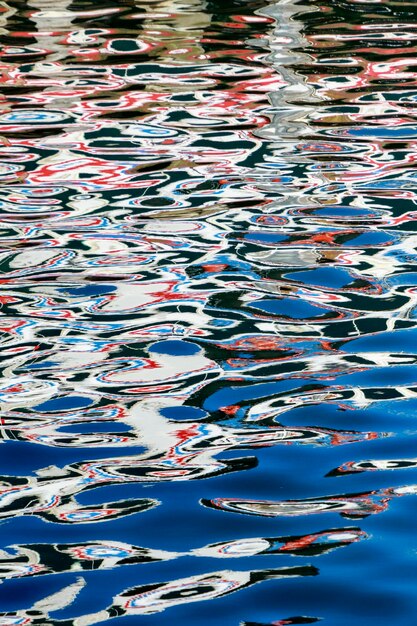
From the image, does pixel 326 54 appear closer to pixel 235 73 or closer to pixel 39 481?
pixel 235 73

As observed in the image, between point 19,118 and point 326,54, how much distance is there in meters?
2.46

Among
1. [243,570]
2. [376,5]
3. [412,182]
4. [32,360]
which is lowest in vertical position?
[243,570]

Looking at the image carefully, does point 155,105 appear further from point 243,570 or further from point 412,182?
point 243,570

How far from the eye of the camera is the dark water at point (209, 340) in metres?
2.53

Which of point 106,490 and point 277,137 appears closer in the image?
Result: point 106,490

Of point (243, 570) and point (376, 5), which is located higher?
point (376, 5)

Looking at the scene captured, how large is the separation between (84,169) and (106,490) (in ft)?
10.8

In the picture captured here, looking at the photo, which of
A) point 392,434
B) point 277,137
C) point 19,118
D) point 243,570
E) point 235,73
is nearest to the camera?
point 243,570

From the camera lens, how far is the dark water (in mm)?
2533

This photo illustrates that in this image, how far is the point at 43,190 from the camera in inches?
226

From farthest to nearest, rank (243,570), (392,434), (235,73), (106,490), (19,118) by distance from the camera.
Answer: (235,73)
(19,118)
(392,434)
(106,490)
(243,570)

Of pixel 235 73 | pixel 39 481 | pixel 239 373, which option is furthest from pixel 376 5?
pixel 39 481

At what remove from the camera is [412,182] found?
5.72m

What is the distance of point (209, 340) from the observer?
12.9 ft
